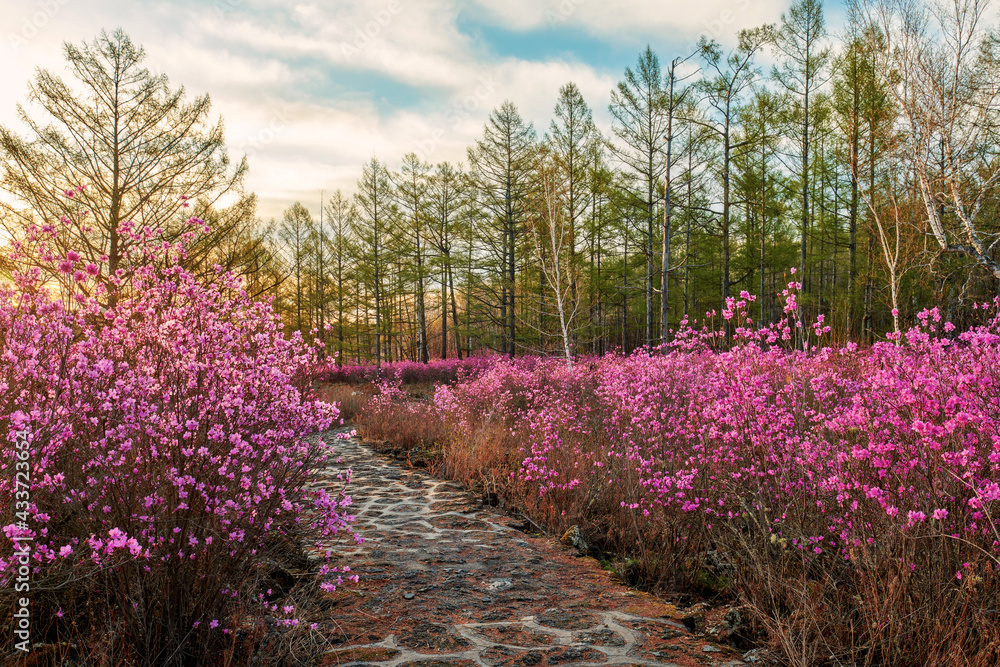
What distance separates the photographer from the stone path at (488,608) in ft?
9.39

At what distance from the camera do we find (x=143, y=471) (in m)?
2.50

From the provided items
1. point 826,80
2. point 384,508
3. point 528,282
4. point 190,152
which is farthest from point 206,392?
point 826,80

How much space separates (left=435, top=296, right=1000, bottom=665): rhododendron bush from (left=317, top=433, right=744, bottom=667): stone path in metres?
0.46

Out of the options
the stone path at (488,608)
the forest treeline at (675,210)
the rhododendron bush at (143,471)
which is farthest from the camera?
the forest treeline at (675,210)

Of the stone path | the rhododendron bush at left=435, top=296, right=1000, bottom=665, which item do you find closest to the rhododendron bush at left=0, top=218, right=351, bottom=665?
the stone path

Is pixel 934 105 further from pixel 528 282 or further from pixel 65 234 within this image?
pixel 65 234

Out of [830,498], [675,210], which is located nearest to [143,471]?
[830,498]

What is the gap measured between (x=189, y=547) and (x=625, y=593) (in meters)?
2.88

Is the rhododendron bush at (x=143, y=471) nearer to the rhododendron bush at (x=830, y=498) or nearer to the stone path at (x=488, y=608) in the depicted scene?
the stone path at (x=488, y=608)

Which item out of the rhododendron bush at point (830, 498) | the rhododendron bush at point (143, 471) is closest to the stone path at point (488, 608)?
the rhododendron bush at point (830, 498)

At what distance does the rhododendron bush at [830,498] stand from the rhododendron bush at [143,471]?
8.63 feet

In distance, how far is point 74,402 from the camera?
8.80ft

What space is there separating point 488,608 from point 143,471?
2.26m

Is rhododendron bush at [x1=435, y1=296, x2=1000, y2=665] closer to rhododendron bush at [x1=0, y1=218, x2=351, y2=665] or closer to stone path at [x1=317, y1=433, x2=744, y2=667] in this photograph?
stone path at [x1=317, y1=433, x2=744, y2=667]
